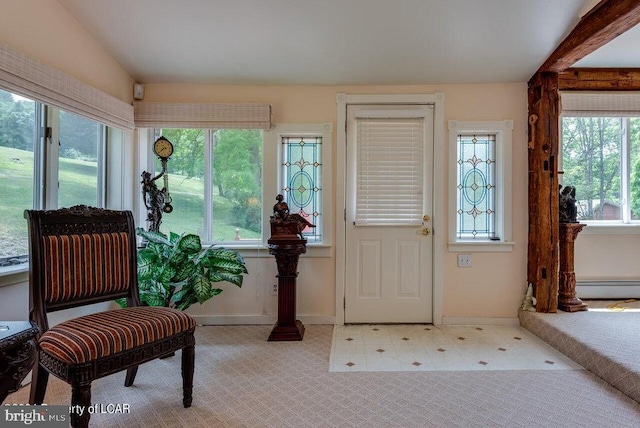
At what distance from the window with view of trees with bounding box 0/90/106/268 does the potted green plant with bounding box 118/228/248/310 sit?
2.14ft

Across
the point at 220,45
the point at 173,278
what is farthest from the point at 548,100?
the point at 173,278

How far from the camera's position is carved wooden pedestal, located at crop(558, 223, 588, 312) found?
308cm

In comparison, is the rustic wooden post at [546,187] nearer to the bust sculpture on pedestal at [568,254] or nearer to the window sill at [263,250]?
the bust sculpture on pedestal at [568,254]

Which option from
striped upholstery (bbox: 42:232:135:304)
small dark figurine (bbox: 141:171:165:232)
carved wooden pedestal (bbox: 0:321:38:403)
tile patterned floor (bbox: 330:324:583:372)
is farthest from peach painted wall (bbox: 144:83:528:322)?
carved wooden pedestal (bbox: 0:321:38:403)

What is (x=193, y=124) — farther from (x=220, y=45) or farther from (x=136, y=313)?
(x=136, y=313)

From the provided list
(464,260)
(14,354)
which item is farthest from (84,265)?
(464,260)

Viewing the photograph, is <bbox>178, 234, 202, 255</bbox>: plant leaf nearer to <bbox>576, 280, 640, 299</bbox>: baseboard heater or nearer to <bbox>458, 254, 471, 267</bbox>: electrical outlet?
<bbox>458, 254, 471, 267</bbox>: electrical outlet

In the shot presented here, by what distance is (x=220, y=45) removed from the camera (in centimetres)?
275

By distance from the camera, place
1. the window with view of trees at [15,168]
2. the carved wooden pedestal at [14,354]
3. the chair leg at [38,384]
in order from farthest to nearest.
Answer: the window with view of trees at [15,168], the chair leg at [38,384], the carved wooden pedestal at [14,354]

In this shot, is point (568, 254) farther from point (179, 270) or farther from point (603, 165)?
point (179, 270)

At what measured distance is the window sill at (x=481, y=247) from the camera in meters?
3.21

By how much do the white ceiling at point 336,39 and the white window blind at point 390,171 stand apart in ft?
1.43

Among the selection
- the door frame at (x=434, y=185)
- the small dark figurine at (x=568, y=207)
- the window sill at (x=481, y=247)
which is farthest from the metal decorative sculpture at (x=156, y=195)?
the small dark figurine at (x=568, y=207)

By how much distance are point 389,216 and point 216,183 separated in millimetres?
1710
